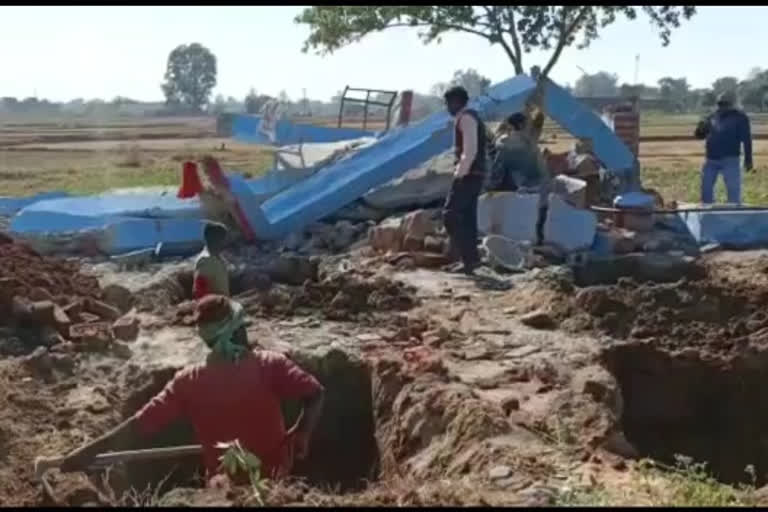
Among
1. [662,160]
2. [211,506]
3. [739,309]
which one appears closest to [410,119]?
[739,309]

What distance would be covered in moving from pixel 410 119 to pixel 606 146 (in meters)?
3.54

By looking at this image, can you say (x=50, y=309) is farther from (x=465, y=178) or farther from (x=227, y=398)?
(x=227, y=398)

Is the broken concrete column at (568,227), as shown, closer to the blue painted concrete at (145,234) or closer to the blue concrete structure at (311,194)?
the blue concrete structure at (311,194)

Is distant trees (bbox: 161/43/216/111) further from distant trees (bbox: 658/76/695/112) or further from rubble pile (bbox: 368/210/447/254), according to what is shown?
rubble pile (bbox: 368/210/447/254)

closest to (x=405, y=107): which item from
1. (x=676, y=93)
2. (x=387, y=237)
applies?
(x=387, y=237)

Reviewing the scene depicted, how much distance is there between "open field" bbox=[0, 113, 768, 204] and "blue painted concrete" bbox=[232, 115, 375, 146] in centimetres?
341

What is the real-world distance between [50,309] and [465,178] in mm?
3797

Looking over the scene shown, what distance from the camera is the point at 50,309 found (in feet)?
28.8

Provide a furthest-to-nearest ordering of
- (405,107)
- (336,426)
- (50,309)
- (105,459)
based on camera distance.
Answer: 1. (405,107)
2. (50,309)
3. (336,426)
4. (105,459)

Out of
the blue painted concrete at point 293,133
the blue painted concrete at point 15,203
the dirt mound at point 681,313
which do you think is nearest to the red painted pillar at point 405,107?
the blue painted concrete at point 293,133

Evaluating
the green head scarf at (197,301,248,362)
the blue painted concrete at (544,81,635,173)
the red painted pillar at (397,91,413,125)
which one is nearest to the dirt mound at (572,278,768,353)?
the green head scarf at (197,301,248,362)

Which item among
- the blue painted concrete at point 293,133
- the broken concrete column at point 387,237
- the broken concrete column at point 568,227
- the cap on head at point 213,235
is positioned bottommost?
the broken concrete column at point 387,237

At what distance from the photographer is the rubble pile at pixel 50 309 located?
27.8ft

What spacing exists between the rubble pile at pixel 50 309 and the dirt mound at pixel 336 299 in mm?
1161
